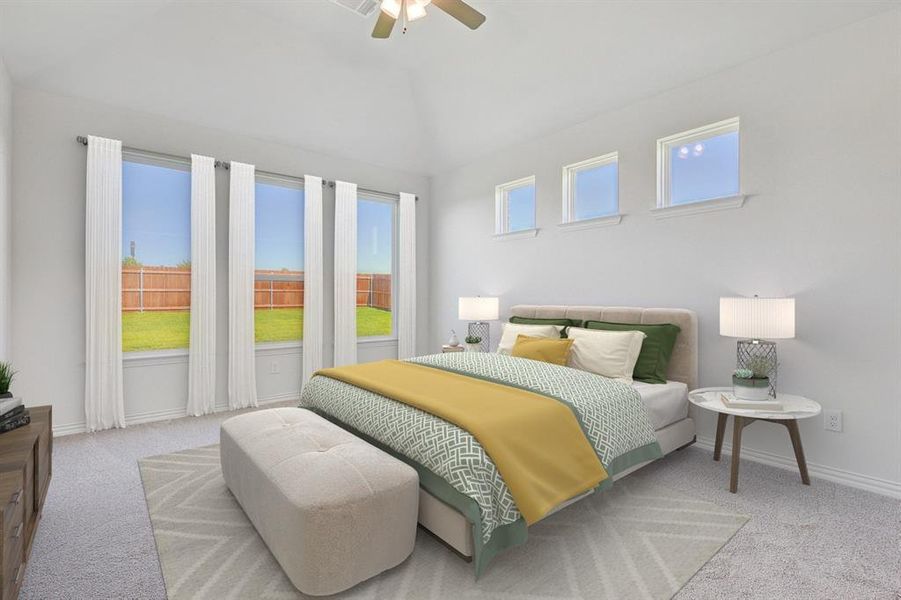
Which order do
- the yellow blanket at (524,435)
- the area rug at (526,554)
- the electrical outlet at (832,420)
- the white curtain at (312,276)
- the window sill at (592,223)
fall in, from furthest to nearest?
the white curtain at (312,276) → the window sill at (592,223) → the electrical outlet at (832,420) → the yellow blanket at (524,435) → the area rug at (526,554)

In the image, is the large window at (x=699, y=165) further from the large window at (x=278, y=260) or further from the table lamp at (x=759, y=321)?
the large window at (x=278, y=260)

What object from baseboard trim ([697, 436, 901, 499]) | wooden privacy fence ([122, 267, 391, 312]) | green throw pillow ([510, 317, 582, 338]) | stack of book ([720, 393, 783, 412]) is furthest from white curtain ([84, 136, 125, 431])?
baseboard trim ([697, 436, 901, 499])

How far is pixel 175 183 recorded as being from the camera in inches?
165

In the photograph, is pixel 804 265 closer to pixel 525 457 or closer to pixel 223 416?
pixel 525 457

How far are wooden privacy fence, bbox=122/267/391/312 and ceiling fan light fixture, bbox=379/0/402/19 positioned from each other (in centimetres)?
297

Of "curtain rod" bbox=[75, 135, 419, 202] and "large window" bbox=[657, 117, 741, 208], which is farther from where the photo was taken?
"curtain rod" bbox=[75, 135, 419, 202]

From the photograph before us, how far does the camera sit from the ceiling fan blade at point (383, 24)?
2.78m

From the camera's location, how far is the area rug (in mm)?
1729

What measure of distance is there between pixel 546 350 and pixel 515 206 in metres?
2.18

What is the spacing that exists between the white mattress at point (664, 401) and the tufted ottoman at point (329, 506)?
1.75 metres

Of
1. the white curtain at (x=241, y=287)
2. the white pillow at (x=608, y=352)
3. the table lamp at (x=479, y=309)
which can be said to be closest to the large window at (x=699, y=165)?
the white pillow at (x=608, y=352)

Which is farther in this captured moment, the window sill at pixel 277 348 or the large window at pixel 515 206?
the large window at pixel 515 206

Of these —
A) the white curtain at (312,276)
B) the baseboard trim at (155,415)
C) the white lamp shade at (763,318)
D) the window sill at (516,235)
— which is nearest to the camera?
the white lamp shade at (763,318)

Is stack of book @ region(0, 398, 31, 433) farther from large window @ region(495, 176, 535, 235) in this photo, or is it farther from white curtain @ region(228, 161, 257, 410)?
large window @ region(495, 176, 535, 235)
